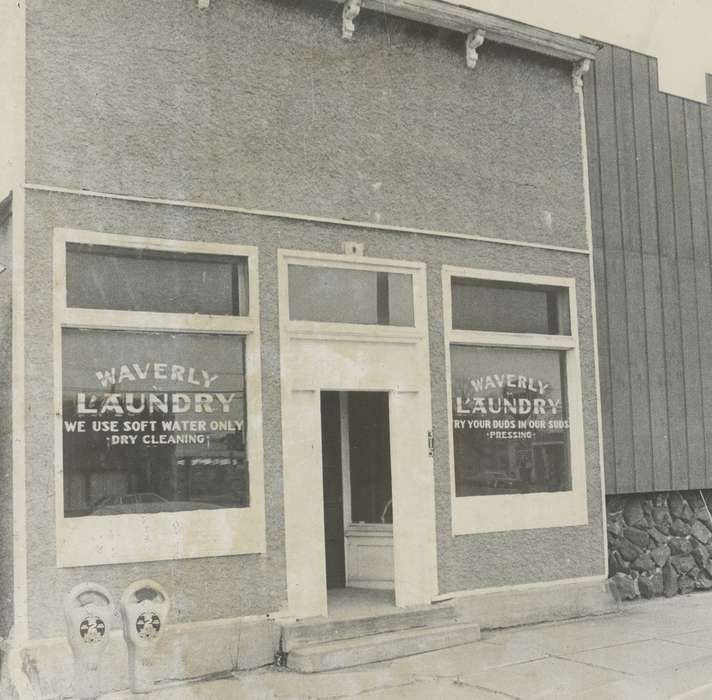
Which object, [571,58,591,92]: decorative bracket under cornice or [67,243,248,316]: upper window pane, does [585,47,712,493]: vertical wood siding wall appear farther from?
[67,243,248,316]: upper window pane

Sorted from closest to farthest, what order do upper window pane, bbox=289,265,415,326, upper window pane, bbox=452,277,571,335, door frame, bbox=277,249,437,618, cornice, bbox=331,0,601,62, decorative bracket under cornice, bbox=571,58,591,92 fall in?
door frame, bbox=277,249,437,618 < upper window pane, bbox=289,265,415,326 < cornice, bbox=331,0,601,62 < upper window pane, bbox=452,277,571,335 < decorative bracket under cornice, bbox=571,58,591,92

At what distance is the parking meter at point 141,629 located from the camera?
21.6 feet

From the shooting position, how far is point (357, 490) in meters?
9.73

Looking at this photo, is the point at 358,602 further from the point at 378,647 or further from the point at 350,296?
the point at 350,296

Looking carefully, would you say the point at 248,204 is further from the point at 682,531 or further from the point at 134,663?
the point at 682,531

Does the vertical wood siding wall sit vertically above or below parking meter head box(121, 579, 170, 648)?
above

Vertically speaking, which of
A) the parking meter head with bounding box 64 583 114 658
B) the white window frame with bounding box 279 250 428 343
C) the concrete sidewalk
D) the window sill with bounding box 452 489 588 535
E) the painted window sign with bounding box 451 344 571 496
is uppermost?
the white window frame with bounding box 279 250 428 343

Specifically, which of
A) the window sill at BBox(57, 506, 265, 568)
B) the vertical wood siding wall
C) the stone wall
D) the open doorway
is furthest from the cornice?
the stone wall

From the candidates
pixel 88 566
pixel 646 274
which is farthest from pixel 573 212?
pixel 88 566

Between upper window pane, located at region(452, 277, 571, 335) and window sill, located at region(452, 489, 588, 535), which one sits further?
upper window pane, located at region(452, 277, 571, 335)

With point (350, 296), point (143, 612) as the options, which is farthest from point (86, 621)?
point (350, 296)

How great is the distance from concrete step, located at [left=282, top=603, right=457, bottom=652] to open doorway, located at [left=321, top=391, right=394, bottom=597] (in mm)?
1248

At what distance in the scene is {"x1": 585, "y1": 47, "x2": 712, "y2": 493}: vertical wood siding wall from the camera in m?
10.2

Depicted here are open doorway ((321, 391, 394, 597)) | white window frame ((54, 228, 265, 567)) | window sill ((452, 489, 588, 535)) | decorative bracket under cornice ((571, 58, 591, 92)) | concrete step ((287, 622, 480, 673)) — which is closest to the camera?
white window frame ((54, 228, 265, 567))
